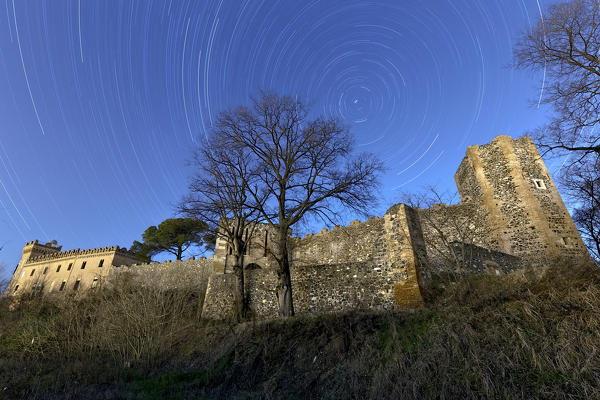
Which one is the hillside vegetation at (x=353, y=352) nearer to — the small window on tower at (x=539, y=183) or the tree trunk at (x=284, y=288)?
the tree trunk at (x=284, y=288)

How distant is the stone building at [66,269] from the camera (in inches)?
1447

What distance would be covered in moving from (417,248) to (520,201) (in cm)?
1152

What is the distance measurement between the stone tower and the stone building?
3867cm

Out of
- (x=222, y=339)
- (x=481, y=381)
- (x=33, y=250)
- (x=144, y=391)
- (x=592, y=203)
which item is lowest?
(x=144, y=391)

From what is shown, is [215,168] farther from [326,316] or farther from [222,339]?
[326,316]

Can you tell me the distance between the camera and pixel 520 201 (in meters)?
17.3

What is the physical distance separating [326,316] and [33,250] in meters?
58.4

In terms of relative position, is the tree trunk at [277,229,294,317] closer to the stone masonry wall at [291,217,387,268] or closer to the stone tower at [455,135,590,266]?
the stone masonry wall at [291,217,387,268]

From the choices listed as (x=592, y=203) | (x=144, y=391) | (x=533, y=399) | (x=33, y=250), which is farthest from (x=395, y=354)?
(x=33, y=250)

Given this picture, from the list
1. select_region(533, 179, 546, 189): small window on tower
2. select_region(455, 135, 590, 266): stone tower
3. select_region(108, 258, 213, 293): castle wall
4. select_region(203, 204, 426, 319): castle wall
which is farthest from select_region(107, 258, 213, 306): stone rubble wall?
select_region(533, 179, 546, 189): small window on tower

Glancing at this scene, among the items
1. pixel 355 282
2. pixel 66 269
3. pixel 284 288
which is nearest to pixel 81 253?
pixel 66 269

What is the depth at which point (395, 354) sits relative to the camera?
6.26 m

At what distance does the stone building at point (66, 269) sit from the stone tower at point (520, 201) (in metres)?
38.7

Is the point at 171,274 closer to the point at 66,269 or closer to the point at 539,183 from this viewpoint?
the point at 66,269
